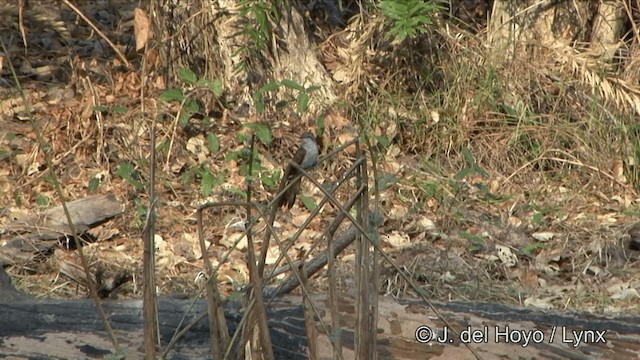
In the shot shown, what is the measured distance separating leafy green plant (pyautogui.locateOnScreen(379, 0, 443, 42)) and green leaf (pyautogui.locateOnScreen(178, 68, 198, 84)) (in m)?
1.20

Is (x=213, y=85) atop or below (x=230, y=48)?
below

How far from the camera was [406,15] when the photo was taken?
600 cm

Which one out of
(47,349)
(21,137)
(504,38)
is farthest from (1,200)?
(504,38)

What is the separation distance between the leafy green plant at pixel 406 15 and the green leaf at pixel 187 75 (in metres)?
1.20

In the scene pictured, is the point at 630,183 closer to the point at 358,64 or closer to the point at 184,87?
the point at 358,64

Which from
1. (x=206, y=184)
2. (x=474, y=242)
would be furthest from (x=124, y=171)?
(x=474, y=242)

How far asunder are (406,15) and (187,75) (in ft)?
4.43

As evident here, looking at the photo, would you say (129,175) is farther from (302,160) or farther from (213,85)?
(302,160)

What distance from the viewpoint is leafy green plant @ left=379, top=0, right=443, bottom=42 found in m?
5.93

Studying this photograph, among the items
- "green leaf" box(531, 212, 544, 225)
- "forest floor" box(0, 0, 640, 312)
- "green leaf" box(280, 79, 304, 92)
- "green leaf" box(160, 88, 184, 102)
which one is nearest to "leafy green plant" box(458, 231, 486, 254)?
"forest floor" box(0, 0, 640, 312)

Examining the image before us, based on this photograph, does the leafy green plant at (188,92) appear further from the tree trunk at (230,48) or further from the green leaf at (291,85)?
the green leaf at (291,85)

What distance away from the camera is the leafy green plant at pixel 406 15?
5930mm

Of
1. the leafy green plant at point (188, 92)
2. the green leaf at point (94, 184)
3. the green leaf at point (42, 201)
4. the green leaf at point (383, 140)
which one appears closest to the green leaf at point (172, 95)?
the leafy green plant at point (188, 92)

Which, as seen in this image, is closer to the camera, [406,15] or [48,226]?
[48,226]
